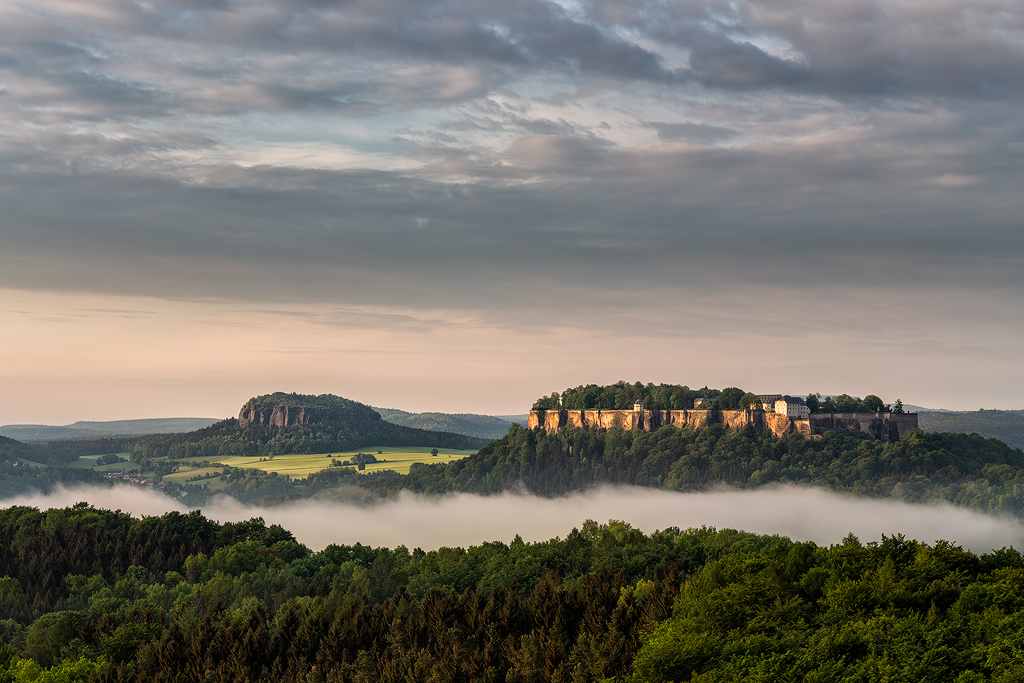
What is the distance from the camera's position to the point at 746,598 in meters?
64.4

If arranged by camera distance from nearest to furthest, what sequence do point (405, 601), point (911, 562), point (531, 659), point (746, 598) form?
point (531, 659), point (746, 598), point (911, 562), point (405, 601)

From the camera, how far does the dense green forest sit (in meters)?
55.6

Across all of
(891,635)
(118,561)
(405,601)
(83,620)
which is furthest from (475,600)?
(118,561)

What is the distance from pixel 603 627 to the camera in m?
67.6

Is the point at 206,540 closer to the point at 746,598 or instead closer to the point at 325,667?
the point at 325,667

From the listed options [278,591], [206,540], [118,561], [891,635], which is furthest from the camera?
[206,540]

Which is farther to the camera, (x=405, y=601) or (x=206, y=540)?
(x=206, y=540)

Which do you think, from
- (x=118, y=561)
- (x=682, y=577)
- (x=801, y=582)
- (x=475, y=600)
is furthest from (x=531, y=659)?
(x=118, y=561)

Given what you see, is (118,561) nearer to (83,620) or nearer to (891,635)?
(83,620)

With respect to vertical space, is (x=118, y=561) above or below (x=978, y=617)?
below

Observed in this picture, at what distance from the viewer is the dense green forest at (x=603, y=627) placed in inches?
2189

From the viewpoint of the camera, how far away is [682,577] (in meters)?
88.4

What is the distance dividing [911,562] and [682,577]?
884 inches

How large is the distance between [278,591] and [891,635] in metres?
69.1
